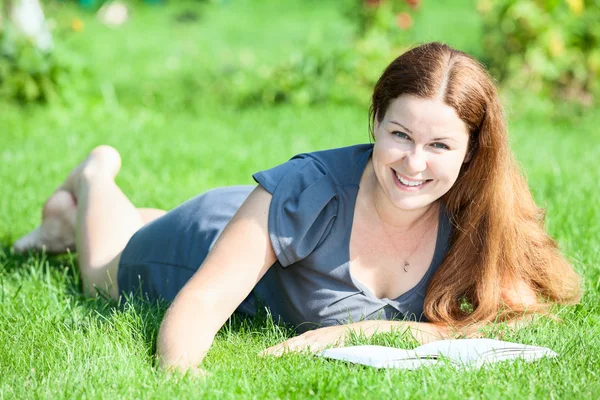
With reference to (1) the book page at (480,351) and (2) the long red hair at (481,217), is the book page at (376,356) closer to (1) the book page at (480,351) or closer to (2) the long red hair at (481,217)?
(1) the book page at (480,351)

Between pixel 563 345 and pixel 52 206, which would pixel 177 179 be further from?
pixel 563 345

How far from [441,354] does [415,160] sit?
2.20 feet

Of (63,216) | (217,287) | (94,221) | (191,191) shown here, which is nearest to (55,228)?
(63,216)

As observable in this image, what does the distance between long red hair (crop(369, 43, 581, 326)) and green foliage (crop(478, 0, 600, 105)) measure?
17.2 ft

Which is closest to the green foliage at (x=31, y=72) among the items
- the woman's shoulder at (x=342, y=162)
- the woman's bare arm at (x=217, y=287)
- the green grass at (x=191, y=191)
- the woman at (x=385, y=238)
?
the green grass at (x=191, y=191)

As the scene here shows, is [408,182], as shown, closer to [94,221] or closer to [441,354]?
[441,354]

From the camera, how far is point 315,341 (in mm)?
3047

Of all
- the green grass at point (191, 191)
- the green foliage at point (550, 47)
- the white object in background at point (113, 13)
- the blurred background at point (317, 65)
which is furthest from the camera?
the white object in background at point (113, 13)

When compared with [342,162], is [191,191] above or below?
below

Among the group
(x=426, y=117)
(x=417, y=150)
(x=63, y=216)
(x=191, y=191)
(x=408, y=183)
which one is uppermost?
(x=426, y=117)

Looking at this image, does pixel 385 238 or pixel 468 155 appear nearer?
pixel 468 155

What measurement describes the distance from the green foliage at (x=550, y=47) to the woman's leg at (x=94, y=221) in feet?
17.2

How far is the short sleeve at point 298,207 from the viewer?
3.00 m

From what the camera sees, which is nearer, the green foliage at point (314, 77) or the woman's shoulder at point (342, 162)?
the woman's shoulder at point (342, 162)
